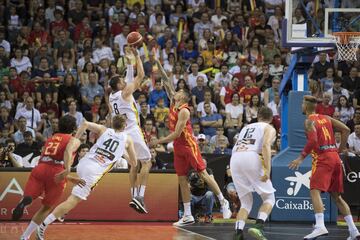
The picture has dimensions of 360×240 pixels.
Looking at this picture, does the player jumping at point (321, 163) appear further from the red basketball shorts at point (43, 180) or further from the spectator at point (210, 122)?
the spectator at point (210, 122)

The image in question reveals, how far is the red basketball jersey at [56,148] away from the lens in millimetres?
13008

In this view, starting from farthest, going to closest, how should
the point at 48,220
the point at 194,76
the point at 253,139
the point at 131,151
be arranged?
the point at 194,76
the point at 131,151
the point at 253,139
the point at 48,220

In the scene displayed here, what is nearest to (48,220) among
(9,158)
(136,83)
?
(136,83)

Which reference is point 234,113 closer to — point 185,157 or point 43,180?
point 185,157

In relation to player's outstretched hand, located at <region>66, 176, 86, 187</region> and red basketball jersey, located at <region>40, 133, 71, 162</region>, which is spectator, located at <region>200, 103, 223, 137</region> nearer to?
player's outstretched hand, located at <region>66, 176, 86, 187</region>

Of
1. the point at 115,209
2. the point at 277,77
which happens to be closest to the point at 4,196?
the point at 115,209

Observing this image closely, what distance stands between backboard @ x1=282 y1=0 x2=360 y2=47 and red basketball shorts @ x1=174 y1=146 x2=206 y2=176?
9.74 ft

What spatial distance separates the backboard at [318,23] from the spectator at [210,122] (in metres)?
4.15

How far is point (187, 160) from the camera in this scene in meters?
15.6

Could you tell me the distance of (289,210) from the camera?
1695cm

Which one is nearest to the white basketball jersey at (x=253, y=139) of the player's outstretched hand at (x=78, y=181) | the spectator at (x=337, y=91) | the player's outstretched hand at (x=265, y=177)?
the player's outstretched hand at (x=265, y=177)

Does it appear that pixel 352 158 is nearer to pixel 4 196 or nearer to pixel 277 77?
pixel 277 77

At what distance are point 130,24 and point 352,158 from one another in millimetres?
8540

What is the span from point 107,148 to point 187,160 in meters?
2.35
